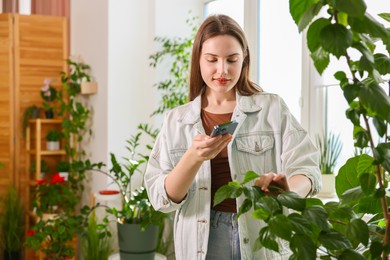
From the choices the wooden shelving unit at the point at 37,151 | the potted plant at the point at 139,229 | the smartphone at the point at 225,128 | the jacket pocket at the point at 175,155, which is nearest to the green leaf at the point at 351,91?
the smartphone at the point at 225,128

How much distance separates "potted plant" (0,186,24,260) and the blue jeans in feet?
11.3

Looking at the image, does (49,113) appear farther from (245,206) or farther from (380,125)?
(380,125)

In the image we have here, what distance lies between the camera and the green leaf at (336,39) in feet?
2.29

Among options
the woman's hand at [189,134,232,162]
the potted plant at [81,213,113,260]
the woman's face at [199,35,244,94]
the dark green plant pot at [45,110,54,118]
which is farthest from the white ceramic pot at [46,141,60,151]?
the woman's hand at [189,134,232,162]

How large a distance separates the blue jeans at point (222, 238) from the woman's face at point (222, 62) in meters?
0.38

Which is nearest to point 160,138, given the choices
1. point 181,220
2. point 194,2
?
point 181,220

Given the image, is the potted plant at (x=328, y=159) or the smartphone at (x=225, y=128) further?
the potted plant at (x=328, y=159)

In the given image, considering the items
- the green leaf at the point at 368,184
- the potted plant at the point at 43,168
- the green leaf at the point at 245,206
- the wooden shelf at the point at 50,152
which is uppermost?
the green leaf at the point at 368,184

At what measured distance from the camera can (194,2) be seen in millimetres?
4270

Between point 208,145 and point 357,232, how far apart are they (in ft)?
2.48

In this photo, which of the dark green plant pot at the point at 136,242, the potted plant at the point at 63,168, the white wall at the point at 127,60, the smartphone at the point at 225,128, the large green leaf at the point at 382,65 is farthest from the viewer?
the potted plant at the point at 63,168

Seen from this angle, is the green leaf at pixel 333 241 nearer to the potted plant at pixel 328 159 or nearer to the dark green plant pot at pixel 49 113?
the potted plant at pixel 328 159

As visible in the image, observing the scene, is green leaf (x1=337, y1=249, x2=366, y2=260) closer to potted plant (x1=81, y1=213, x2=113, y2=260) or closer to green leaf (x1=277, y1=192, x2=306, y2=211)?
green leaf (x1=277, y1=192, x2=306, y2=211)

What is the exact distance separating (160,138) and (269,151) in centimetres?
38
